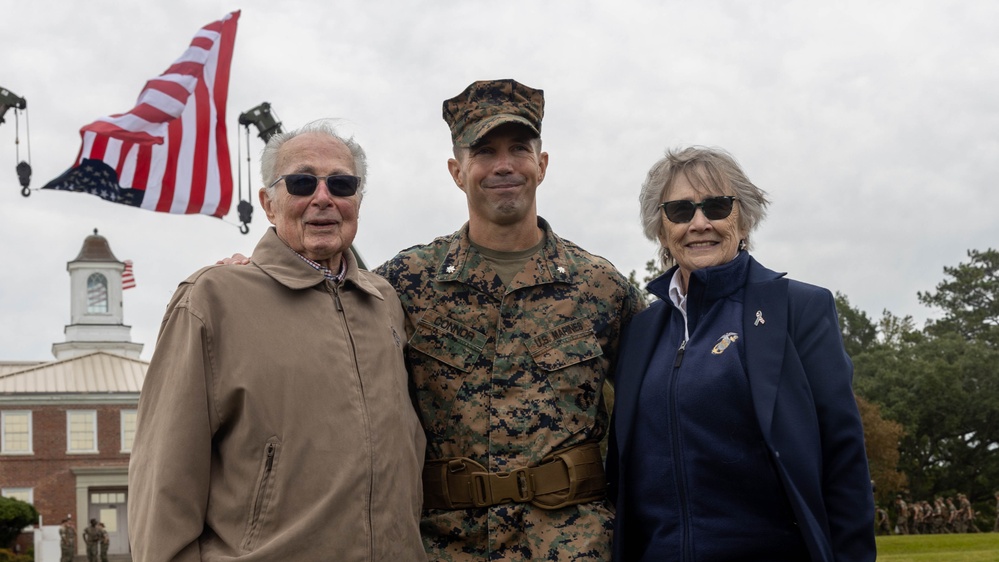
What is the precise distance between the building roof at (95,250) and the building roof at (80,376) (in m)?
8.73

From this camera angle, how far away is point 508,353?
5.63 metres

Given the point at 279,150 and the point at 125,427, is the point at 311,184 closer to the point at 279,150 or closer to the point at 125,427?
the point at 279,150

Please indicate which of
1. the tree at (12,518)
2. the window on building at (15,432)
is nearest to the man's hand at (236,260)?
the tree at (12,518)

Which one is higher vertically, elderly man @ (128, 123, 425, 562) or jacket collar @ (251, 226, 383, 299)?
jacket collar @ (251, 226, 383, 299)

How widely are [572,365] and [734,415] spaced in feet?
3.49

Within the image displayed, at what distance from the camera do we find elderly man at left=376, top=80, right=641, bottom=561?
538cm

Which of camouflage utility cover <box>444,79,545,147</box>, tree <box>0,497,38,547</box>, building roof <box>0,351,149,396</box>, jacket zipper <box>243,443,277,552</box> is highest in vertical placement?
building roof <box>0,351,149,396</box>

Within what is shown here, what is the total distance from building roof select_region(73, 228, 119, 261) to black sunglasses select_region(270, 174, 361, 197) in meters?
63.9

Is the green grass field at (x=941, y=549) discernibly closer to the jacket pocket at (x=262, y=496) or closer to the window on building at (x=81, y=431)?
the jacket pocket at (x=262, y=496)

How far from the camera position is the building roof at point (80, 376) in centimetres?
5412

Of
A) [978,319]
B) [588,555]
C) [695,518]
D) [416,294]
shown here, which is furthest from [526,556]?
[978,319]

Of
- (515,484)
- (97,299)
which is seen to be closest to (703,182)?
(515,484)

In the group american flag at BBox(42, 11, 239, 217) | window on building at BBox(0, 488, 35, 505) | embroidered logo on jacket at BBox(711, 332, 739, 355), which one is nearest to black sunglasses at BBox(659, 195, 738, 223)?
embroidered logo on jacket at BBox(711, 332, 739, 355)

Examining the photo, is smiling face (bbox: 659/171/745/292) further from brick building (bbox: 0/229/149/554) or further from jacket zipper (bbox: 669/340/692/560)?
brick building (bbox: 0/229/149/554)
